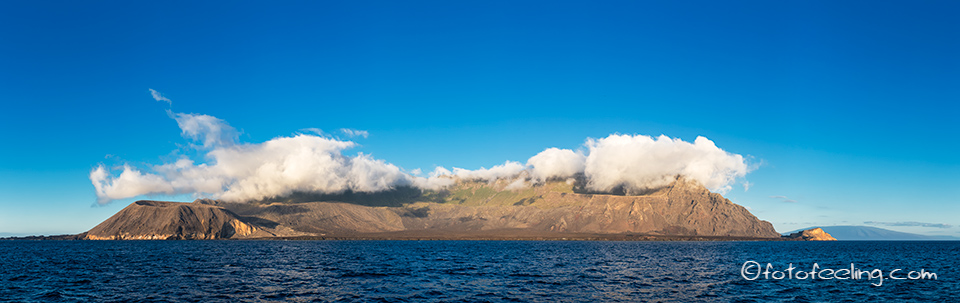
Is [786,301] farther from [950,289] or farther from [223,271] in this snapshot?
[223,271]

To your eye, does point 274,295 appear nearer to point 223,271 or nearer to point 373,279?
point 373,279

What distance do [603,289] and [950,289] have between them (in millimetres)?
40651

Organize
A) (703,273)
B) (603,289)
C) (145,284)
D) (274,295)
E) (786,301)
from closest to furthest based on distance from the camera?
(786,301) < (274,295) < (603,289) < (145,284) < (703,273)

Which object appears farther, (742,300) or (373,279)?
(373,279)

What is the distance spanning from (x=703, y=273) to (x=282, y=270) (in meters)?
68.6

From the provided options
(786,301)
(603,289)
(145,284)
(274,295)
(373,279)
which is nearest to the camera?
(786,301)

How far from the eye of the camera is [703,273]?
8744cm

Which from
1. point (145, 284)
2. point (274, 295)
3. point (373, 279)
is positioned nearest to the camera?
point (274, 295)

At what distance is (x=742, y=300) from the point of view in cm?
5553

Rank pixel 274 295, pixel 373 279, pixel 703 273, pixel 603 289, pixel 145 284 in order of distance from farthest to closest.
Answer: pixel 703 273 → pixel 373 279 → pixel 145 284 → pixel 603 289 → pixel 274 295

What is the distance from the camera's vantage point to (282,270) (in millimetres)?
92188

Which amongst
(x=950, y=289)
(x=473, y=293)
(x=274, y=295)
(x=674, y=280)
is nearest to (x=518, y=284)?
(x=473, y=293)

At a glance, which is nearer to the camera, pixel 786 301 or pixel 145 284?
pixel 786 301

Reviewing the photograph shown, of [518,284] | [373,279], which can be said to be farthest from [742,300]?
[373,279]
